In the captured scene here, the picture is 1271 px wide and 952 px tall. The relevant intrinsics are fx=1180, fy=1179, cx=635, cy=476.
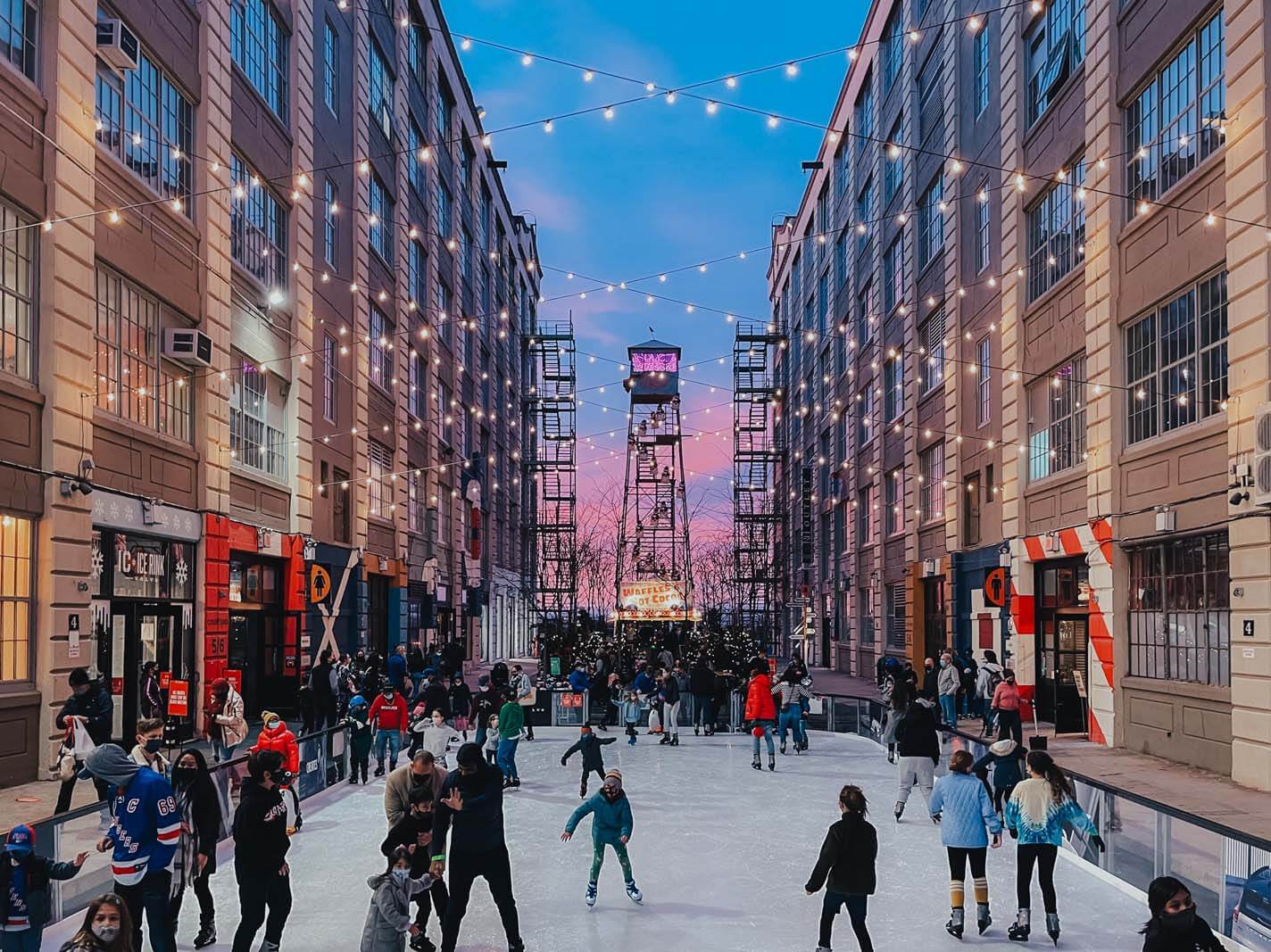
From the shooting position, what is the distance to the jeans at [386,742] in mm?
17828

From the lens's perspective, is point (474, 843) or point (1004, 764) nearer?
point (474, 843)

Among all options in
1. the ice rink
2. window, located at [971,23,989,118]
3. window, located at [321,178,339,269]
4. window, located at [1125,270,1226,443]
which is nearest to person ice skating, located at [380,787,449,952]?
the ice rink

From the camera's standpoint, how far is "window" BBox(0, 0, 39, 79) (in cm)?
1488

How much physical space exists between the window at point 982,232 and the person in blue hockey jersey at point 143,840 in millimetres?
24046

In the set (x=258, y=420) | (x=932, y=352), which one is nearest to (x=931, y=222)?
(x=932, y=352)

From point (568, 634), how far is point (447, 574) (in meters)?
5.09

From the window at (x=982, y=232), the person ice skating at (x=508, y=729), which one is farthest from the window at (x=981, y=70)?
the person ice skating at (x=508, y=729)

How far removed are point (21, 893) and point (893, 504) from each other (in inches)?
1366

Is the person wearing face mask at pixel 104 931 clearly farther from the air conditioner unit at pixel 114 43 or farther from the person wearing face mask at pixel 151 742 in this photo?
the air conditioner unit at pixel 114 43

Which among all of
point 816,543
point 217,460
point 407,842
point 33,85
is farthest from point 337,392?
point 816,543

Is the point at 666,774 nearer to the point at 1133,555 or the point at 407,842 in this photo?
the point at 1133,555

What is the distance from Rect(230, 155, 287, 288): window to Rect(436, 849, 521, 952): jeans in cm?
1598

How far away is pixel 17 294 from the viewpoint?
15117 mm

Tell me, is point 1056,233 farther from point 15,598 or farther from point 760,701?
point 15,598
